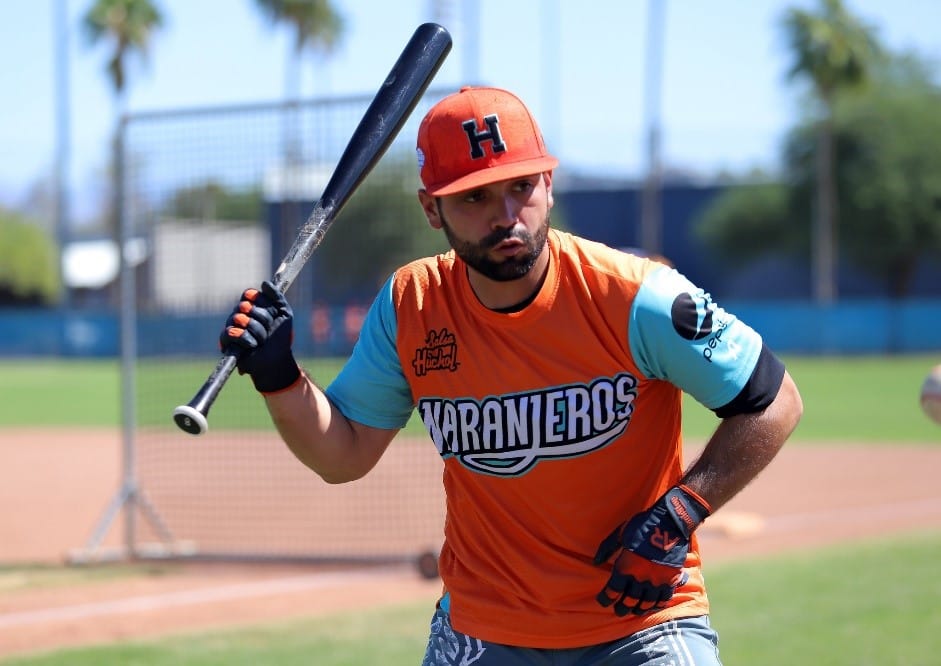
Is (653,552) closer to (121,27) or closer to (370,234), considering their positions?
(370,234)

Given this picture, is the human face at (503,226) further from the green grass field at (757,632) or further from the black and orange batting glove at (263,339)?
the green grass field at (757,632)

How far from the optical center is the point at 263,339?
3566 mm

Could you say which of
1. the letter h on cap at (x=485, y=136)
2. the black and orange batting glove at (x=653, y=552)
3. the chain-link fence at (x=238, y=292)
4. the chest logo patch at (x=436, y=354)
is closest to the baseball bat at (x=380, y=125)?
the chest logo patch at (x=436, y=354)

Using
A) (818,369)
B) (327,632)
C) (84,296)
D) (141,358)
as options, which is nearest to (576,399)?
(327,632)

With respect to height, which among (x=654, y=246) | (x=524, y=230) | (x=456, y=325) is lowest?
(x=654, y=246)

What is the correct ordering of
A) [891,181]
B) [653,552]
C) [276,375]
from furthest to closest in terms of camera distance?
[891,181] < [276,375] < [653,552]

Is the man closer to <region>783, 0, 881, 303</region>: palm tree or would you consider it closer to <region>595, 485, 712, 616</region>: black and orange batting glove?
<region>595, 485, 712, 616</region>: black and orange batting glove

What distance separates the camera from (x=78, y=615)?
869cm

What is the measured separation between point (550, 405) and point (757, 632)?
4.64 m

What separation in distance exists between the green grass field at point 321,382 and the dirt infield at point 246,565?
1.48 meters

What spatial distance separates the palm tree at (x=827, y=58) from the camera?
47250 millimetres

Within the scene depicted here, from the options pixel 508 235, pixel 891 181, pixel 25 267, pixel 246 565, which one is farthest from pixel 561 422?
pixel 25 267

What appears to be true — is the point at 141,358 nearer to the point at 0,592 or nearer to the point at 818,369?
the point at 0,592

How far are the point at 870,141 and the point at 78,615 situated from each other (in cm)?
4984
